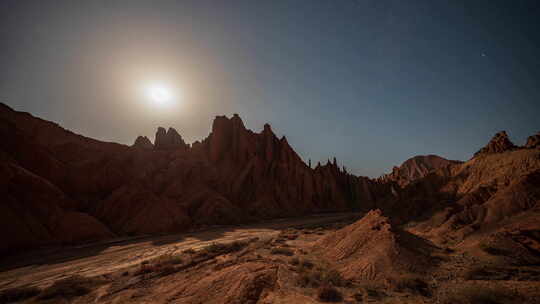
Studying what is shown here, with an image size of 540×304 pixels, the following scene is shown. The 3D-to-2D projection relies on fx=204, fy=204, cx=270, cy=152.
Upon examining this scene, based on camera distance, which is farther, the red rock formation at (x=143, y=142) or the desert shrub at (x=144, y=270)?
the red rock formation at (x=143, y=142)

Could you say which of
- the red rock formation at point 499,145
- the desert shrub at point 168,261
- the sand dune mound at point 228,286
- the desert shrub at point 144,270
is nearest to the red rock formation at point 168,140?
the desert shrub at point 168,261

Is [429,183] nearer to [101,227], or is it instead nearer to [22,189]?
[101,227]

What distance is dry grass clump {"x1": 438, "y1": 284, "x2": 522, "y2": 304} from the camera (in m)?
6.65

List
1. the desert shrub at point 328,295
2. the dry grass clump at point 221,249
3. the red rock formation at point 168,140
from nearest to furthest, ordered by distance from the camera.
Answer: the desert shrub at point 328,295
the dry grass clump at point 221,249
the red rock formation at point 168,140

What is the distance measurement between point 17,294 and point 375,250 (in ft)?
59.0

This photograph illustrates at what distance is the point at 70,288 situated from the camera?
9820mm

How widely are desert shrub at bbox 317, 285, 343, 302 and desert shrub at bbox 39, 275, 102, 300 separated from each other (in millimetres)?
10804

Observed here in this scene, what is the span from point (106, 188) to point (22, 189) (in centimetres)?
994

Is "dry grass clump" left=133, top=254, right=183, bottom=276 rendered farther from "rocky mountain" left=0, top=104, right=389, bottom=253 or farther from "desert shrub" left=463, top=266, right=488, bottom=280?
"desert shrub" left=463, top=266, right=488, bottom=280

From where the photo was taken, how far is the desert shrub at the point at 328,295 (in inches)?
310

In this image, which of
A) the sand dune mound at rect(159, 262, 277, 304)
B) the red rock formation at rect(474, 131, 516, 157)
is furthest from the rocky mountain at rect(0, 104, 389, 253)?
the red rock formation at rect(474, 131, 516, 157)

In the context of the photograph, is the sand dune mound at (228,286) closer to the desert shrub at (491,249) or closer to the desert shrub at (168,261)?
the desert shrub at (168,261)

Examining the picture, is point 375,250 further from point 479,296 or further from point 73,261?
point 73,261

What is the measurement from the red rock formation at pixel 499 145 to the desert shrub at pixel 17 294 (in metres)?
45.4
